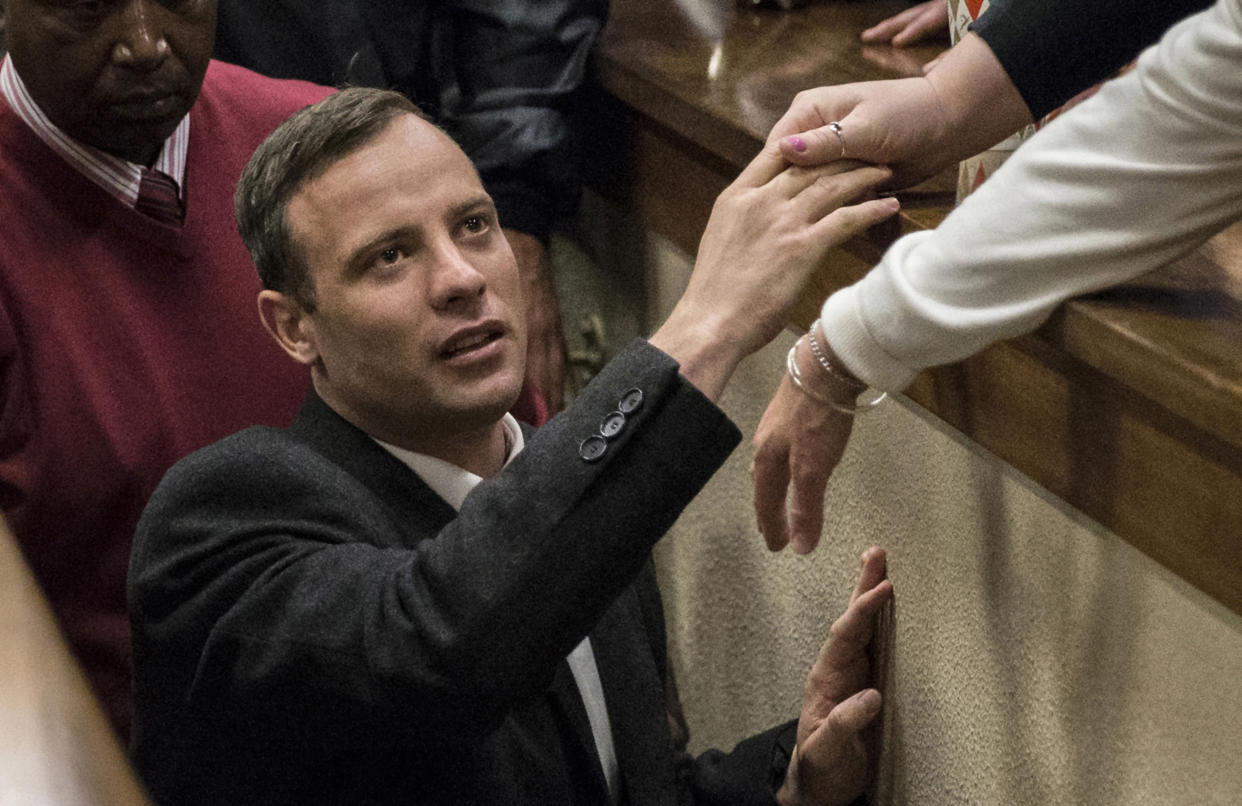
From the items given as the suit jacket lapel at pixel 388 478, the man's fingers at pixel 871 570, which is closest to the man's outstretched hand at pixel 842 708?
the man's fingers at pixel 871 570

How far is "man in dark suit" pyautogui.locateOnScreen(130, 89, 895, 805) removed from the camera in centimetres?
96

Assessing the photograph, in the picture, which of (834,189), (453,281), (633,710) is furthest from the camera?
(633,710)

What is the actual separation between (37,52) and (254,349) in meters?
0.34

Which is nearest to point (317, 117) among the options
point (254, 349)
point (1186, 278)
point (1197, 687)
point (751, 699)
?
point (254, 349)

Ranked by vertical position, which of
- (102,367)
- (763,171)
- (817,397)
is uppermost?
(763,171)

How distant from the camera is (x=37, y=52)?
1.33m

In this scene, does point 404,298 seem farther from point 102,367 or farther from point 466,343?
point 102,367

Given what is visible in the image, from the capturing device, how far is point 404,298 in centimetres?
118

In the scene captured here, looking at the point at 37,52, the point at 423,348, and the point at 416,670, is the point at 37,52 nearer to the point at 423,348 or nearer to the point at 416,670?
the point at 423,348

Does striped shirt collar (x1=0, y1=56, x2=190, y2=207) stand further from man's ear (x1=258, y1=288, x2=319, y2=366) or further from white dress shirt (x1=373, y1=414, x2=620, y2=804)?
white dress shirt (x1=373, y1=414, x2=620, y2=804)

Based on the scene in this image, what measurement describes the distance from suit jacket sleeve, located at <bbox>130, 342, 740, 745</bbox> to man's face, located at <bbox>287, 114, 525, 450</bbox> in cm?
14

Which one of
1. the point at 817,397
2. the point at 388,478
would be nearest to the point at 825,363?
the point at 817,397

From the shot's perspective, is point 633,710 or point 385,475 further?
point 633,710

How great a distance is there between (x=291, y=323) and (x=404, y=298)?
140 millimetres
